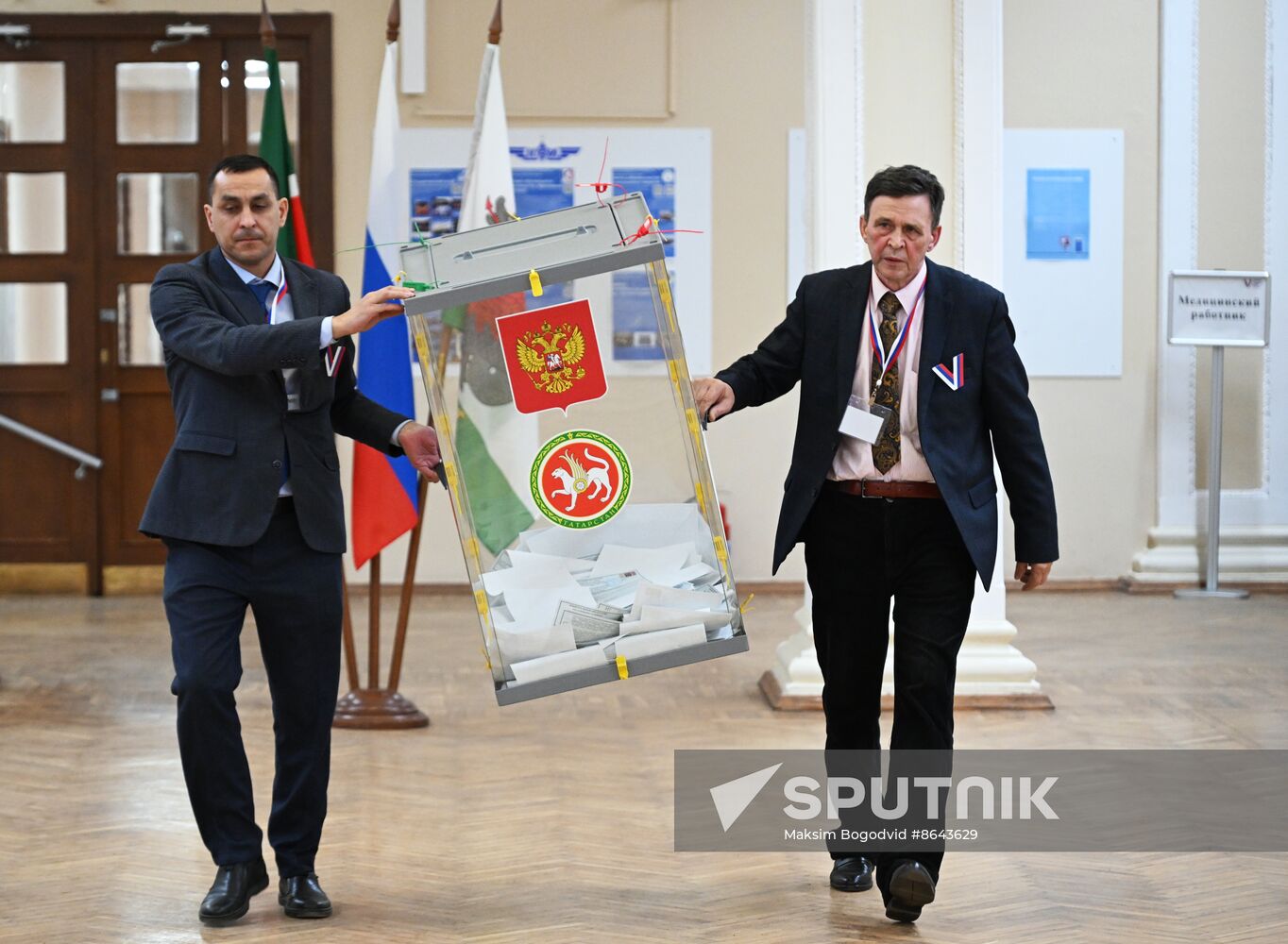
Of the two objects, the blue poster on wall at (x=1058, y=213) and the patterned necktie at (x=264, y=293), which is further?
the blue poster on wall at (x=1058, y=213)

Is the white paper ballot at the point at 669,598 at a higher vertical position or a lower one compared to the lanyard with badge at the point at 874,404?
lower

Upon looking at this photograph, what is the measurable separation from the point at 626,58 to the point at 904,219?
19.3ft

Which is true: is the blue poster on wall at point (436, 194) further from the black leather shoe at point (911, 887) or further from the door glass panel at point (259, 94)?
the black leather shoe at point (911, 887)

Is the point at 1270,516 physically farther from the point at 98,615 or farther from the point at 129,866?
the point at 129,866

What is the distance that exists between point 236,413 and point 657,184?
592 cm

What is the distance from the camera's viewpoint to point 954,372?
3.41m

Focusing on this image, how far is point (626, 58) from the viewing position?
890cm

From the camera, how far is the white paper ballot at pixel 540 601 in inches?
123

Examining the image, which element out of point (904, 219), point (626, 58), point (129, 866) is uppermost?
point (626, 58)

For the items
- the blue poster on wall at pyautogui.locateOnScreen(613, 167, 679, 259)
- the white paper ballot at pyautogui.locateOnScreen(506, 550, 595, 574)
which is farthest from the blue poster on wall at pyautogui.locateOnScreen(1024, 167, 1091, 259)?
the white paper ballot at pyautogui.locateOnScreen(506, 550, 595, 574)

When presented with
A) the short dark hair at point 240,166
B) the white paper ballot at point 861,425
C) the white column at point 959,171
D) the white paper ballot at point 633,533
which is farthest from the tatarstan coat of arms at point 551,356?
the white column at point 959,171

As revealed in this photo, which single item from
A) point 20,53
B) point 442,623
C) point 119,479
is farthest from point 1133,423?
point 20,53

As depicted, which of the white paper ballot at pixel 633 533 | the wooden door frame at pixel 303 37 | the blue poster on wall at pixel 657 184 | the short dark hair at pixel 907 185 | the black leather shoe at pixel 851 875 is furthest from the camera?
the blue poster on wall at pixel 657 184

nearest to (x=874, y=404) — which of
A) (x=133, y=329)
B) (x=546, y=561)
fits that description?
(x=546, y=561)
